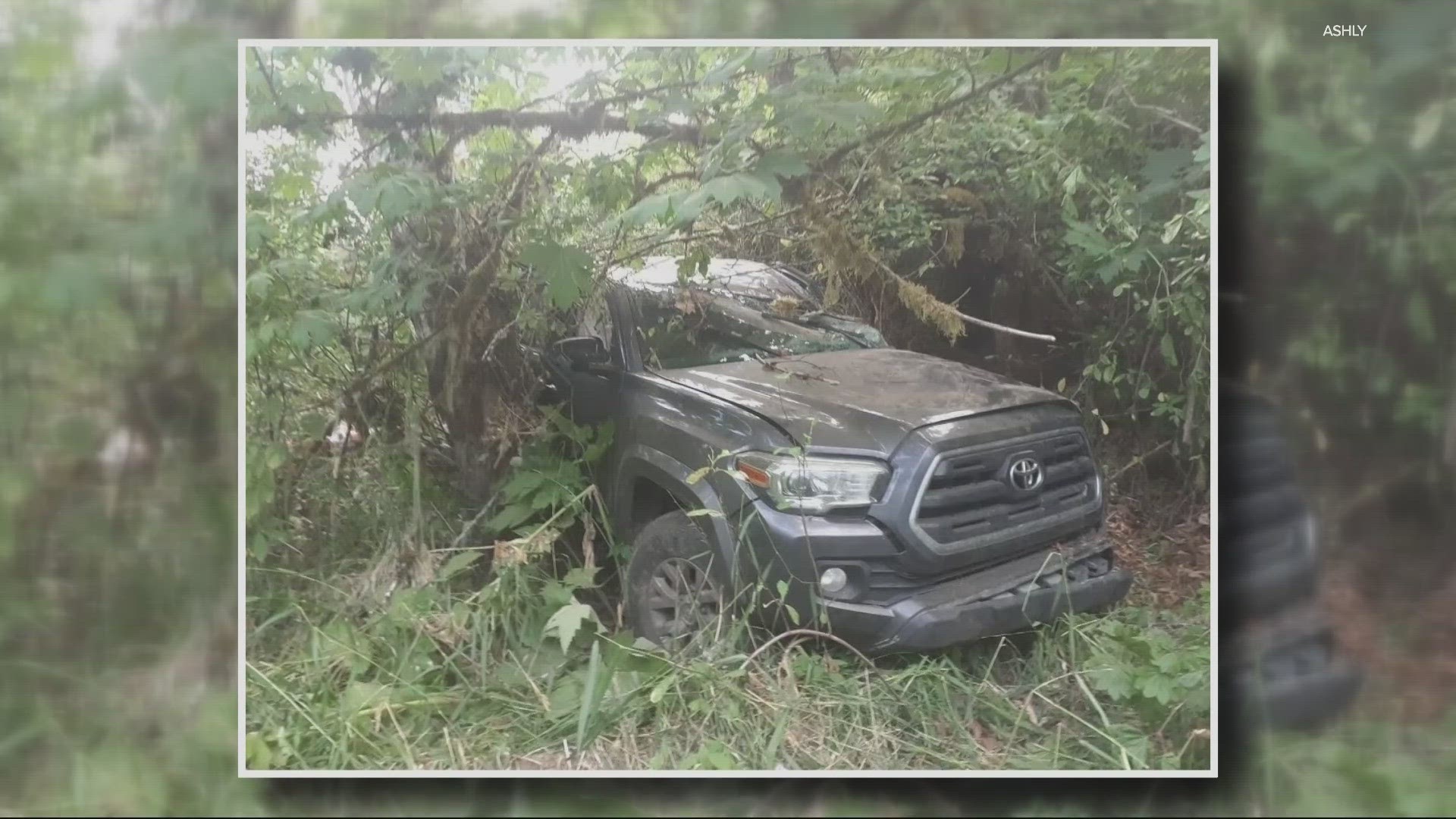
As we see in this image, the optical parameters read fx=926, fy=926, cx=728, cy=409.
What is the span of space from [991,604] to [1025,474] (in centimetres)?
36

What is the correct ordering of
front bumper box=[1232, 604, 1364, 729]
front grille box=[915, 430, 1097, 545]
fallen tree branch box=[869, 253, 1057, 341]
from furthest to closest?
1. front bumper box=[1232, 604, 1364, 729]
2. fallen tree branch box=[869, 253, 1057, 341]
3. front grille box=[915, 430, 1097, 545]

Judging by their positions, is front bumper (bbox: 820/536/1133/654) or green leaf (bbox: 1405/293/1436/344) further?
green leaf (bbox: 1405/293/1436/344)

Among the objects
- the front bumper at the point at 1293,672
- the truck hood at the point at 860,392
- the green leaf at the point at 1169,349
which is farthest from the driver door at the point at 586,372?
the front bumper at the point at 1293,672

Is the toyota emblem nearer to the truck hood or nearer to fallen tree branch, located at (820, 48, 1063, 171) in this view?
the truck hood

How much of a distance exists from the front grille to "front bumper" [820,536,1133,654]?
118 mm

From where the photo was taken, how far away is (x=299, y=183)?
2602 mm

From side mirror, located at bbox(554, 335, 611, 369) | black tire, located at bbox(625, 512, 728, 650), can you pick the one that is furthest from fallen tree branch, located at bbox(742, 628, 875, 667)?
side mirror, located at bbox(554, 335, 611, 369)

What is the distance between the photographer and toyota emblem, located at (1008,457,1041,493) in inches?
97.5

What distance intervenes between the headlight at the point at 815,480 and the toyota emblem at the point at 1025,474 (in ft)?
1.16

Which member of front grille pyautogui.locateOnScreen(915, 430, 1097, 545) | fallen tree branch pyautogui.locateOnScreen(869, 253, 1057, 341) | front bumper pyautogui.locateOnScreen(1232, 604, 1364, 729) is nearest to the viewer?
front grille pyautogui.locateOnScreen(915, 430, 1097, 545)

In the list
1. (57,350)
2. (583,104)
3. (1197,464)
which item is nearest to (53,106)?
(57,350)

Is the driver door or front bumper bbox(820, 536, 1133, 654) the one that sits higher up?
the driver door

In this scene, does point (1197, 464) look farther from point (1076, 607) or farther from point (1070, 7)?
point (1070, 7)

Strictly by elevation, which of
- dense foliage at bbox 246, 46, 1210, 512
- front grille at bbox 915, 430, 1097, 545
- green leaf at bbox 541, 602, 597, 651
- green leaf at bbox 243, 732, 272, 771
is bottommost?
green leaf at bbox 243, 732, 272, 771
